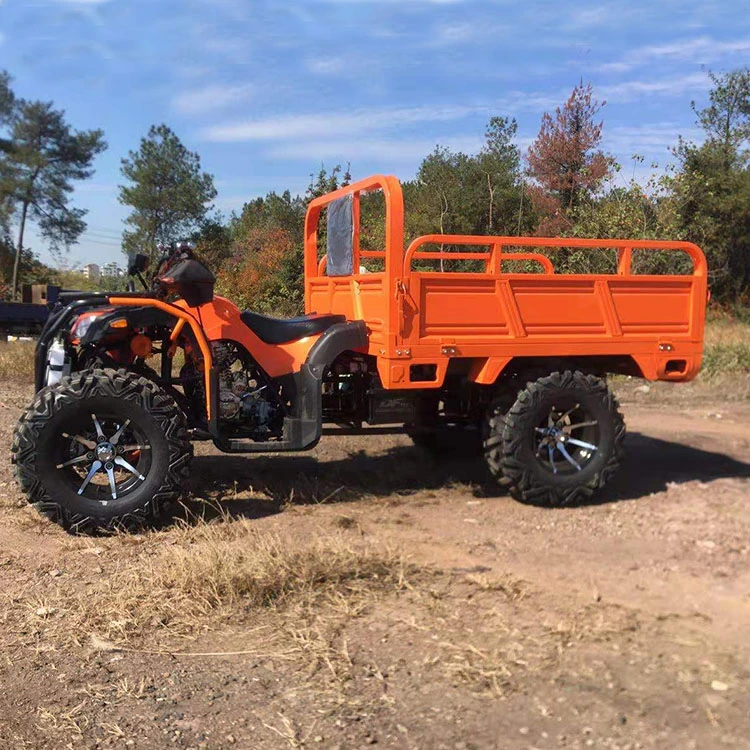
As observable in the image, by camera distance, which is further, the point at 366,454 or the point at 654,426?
the point at 654,426

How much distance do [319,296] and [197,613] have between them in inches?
139

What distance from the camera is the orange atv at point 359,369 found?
15.8ft

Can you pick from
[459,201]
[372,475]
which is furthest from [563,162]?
[372,475]

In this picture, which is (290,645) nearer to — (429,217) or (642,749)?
(642,749)

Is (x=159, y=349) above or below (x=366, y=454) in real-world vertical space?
above

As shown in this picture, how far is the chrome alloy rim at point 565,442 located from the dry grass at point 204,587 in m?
1.72

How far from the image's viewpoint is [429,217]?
2145 centimetres

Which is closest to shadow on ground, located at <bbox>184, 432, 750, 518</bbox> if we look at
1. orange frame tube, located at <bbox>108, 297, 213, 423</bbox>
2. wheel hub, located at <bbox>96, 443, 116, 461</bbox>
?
wheel hub, located at <bbox>96, 443, 116, 461</bbox>

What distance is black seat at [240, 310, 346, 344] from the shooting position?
550 cm

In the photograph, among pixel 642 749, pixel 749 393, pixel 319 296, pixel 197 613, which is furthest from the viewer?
pixel 749 393

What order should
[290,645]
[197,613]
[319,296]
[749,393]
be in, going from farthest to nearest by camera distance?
[749,393]
[319,296]
[197,613]
[290,645]

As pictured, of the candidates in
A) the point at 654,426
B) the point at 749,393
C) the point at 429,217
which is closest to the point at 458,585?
the point at 654,426

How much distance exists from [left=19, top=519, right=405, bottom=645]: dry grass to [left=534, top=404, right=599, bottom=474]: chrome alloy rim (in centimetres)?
172

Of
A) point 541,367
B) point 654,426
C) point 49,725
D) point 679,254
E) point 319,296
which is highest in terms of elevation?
point 679,254
